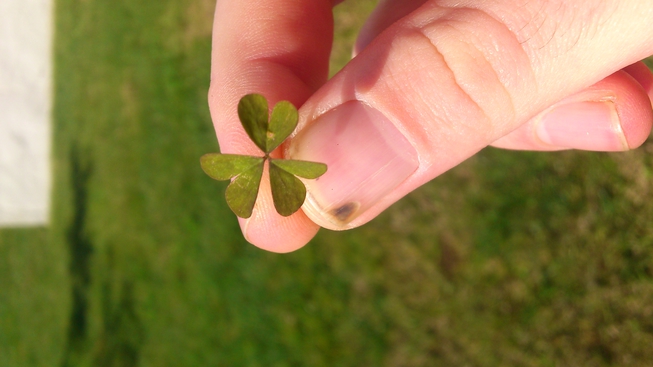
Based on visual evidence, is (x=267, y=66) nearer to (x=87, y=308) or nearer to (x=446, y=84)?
(x=446, y=84)

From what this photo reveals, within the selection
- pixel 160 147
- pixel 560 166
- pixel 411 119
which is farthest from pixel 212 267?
pixel 411 119

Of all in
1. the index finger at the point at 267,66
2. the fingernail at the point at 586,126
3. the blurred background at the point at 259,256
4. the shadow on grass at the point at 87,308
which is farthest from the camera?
the shadow on grass at the point at 87,308

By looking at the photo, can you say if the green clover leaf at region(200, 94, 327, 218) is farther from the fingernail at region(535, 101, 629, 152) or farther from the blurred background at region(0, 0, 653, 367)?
the blurred background at region(0, 0, 653, 367)

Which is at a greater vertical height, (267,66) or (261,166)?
(267,66)

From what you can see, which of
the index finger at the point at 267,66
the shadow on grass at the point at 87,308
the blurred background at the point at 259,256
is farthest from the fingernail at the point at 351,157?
the shadow on grass at the point at 87,308

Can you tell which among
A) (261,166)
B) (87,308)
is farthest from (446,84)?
(87,308)

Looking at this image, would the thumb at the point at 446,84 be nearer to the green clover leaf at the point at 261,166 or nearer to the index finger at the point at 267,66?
the green clover leaf at the point at 261,166
